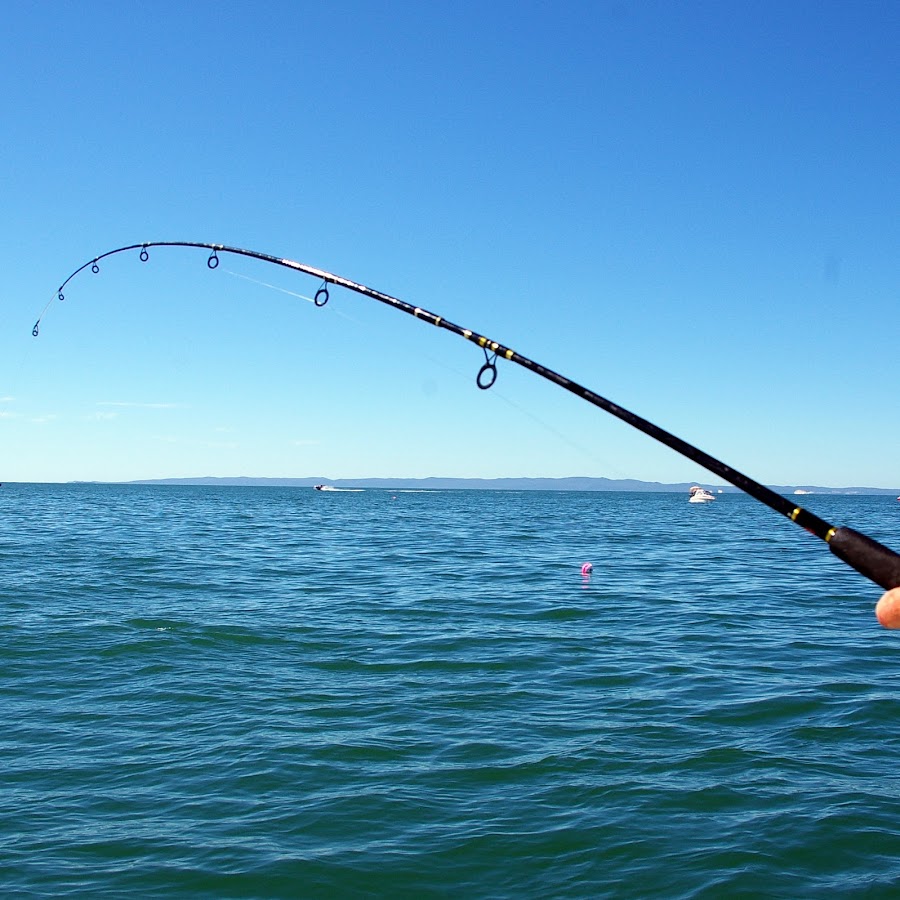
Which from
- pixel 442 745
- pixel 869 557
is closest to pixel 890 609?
pixel 869 557

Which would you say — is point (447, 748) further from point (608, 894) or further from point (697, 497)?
point (697, 497)

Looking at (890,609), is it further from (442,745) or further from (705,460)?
(442,745)

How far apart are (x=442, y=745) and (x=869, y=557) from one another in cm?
536

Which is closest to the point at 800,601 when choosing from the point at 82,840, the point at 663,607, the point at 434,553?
the point at 663,607

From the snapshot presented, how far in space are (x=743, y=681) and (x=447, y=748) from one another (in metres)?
4.74

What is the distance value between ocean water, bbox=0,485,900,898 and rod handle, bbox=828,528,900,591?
2899 mm

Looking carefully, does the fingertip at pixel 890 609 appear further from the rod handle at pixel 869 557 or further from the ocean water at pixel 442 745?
the ocean water at pixel 442 745

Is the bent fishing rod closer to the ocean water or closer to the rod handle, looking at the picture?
the rod handle

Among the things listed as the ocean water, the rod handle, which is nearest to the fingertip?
the rod handle

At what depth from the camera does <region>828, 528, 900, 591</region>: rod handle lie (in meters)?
3.77

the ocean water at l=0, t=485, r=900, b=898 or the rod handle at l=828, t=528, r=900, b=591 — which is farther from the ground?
the rod handle at l=828, t=528, r=900, b=591

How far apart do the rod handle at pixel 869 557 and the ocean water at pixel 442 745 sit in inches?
114

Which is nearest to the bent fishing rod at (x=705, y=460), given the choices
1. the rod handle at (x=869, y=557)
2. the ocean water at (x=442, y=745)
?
the rod handle at (x=869, y=557)

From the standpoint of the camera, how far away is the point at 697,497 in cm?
12281
